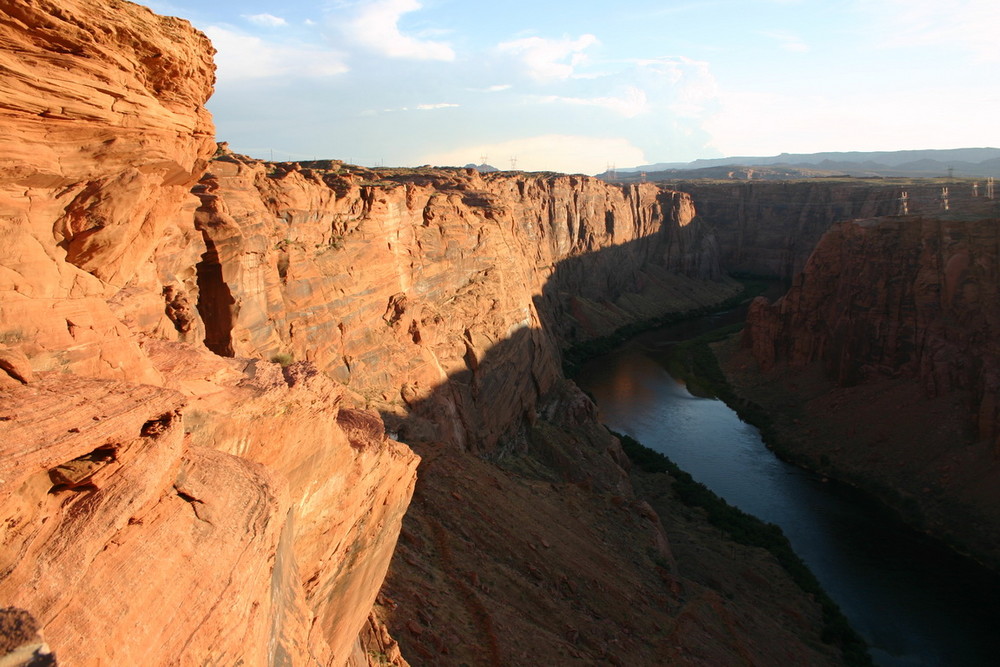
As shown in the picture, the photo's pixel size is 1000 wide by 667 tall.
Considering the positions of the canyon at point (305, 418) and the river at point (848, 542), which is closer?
the canyon at point (305, 418)

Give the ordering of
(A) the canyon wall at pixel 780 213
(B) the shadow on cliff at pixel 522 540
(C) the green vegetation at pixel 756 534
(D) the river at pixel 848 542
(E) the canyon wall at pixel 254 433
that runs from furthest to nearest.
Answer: (A) the canyon wall at pixel 780 213 → (D) the river at pixel 848 542 → (C) the green vegetation at pixel 756 534 → (B) the shadow on cliff at pixel 522 540 → (E) the canyon wall at pixel 254 433

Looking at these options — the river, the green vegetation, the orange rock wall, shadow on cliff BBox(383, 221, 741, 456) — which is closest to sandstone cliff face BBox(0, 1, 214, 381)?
shadow on cliff BBox(383, 221, 741, 456)

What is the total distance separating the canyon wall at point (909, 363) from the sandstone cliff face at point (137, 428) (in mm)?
32782

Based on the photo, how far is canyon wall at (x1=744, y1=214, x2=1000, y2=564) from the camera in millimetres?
35634

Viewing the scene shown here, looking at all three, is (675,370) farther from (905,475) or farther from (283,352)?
(283,352)

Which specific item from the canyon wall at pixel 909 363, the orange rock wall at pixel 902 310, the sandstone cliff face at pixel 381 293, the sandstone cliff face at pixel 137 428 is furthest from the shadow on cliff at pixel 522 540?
the orange rock wall at pixel 902 310

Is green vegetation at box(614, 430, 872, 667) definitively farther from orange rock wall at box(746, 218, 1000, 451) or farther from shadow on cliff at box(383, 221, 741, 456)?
orange rock wall at box(746, 218, 1000, 451)

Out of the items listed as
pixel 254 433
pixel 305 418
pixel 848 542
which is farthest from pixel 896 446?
pixel 254 433

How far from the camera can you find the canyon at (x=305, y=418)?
6277mm

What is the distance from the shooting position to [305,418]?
973 cm

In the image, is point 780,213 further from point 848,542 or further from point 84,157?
point 84,157

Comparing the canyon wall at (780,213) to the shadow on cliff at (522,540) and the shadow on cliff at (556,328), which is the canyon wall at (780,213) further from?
the shadow on cliff at (522,540)

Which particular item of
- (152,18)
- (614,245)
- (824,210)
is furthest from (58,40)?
(824,210)

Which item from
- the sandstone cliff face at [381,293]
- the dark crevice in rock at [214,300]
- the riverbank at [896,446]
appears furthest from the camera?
the riverbank at [896,446]
